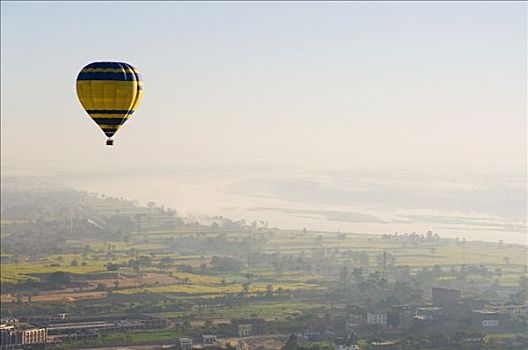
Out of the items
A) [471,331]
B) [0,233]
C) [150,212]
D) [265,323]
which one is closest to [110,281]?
[265,323]

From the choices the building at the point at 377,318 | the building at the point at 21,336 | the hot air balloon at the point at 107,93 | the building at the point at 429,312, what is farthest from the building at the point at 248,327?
the hot air balloon at the point at 107,93

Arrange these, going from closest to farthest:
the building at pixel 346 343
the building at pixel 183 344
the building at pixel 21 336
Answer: the building at pixel 346 343 < the building at pixel 183 344 < the building at pixel 21 336

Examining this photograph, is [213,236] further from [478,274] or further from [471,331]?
[471,331]

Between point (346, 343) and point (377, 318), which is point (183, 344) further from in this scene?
point (377, 318)

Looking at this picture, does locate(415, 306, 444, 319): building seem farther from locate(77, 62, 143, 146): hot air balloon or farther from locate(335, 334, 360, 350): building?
locate(77, 62, 143, 146): hot air balloon

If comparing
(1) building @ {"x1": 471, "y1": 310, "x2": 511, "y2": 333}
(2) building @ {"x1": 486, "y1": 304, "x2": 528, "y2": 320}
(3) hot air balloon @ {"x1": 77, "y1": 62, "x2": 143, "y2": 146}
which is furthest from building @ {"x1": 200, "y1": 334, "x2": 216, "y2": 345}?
(3) hot air balloon @ {"x1": 77, "y1": 62, "x2": 143, "y2": 146}

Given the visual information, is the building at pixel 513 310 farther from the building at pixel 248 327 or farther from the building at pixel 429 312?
the building at pixel 248 327
